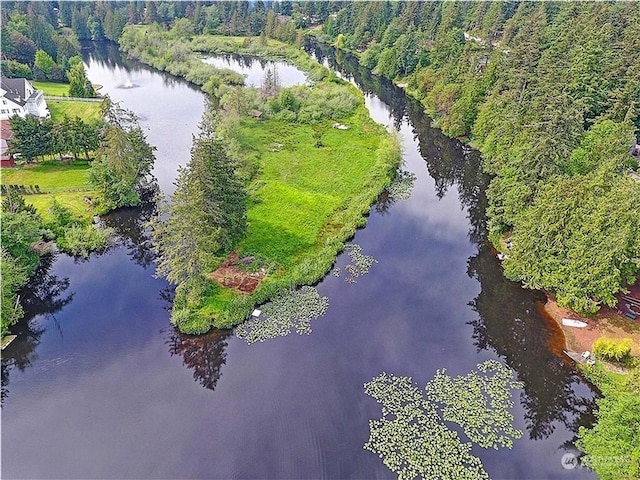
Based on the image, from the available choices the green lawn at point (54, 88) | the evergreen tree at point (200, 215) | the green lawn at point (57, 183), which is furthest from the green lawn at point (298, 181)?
the green lawn at point (54, 88)

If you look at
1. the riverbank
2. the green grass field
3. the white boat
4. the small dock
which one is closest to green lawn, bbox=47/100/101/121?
the riverbank

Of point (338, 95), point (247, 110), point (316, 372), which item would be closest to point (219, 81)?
point (247, 110)

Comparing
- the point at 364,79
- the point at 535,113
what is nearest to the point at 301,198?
the point at 535,113

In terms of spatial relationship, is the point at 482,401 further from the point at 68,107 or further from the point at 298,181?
the point at 68,107

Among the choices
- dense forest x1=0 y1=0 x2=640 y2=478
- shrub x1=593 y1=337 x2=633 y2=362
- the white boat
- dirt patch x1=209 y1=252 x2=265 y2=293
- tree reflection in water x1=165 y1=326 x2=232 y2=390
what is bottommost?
tree reflection in water x1=165 y1=326 x2=232 y2=390

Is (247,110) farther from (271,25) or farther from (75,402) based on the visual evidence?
(271,25)

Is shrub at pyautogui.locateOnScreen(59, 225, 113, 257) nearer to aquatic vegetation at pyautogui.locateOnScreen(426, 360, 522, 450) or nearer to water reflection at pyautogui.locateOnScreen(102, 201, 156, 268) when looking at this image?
water reflection at pyautogui.locateOnScreen(102, 201, 156, 268)
